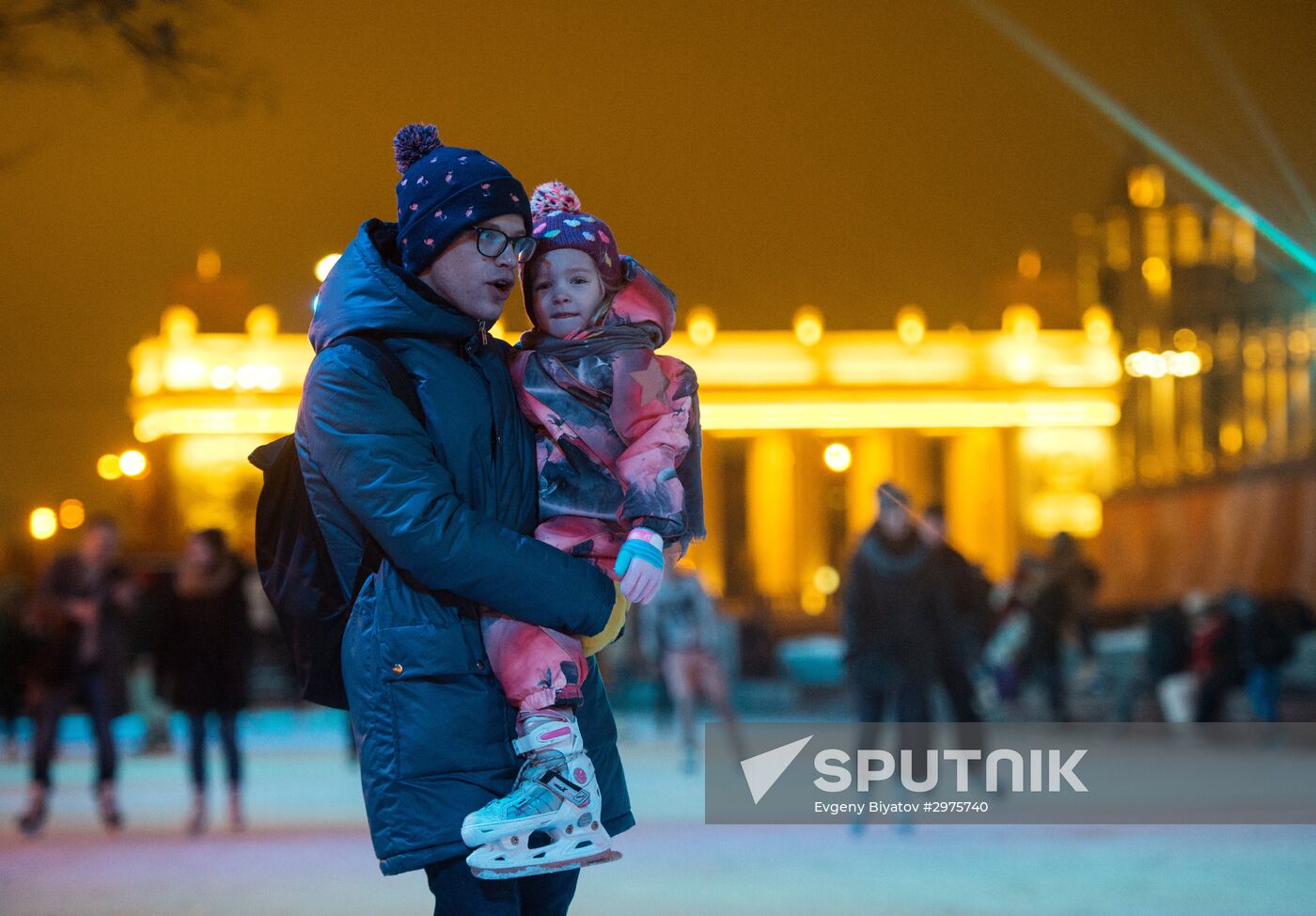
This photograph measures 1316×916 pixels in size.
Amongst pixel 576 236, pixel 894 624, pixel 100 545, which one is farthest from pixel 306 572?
pixel 100 545

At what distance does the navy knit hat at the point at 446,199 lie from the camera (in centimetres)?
299

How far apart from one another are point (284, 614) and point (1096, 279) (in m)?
75.7

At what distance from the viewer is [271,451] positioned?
321 centimetres

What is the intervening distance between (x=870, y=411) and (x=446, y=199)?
221ft

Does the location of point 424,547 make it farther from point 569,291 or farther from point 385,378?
point 569,291

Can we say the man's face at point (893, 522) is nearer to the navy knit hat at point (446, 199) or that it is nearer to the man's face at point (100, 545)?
the man's face at point (100, 545)

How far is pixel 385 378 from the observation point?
292 centimetres

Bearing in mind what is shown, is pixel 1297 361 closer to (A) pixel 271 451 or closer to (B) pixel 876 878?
(B) pixel 876 878

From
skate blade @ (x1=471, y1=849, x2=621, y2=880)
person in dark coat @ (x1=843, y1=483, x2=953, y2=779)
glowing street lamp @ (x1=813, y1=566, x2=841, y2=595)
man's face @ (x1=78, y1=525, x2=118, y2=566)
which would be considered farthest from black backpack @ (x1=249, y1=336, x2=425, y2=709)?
glowing street lamp @ (x1=813, y1=566, x2=841, y2=595)

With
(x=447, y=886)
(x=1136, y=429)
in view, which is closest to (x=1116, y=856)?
(x=447, y=886)

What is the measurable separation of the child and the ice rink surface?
3615 millimetres

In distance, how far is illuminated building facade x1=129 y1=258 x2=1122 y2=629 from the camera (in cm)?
6788

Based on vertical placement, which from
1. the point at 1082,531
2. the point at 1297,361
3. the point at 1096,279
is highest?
the point at 1096,279

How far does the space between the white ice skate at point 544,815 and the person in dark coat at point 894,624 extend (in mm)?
6357
